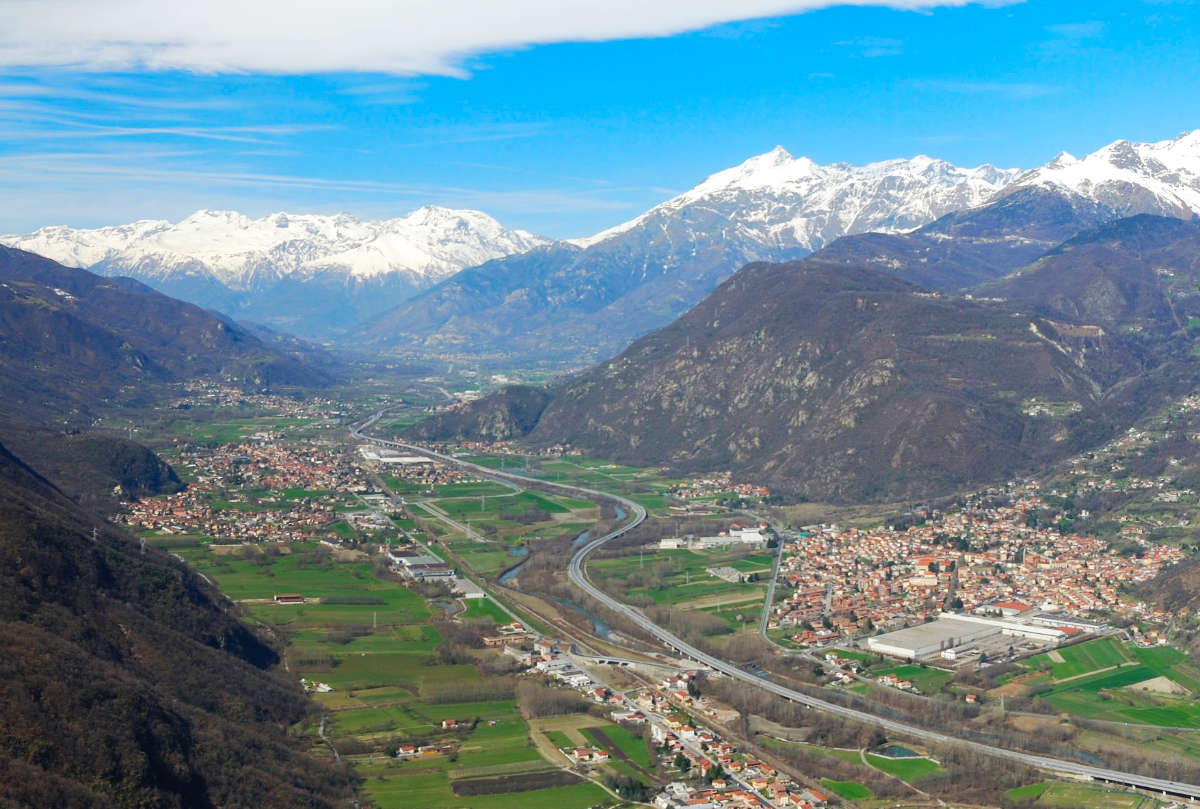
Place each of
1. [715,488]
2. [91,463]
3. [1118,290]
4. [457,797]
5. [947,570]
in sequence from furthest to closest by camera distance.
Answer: [1118,290] < [715,488] < [91,463] < [947,570] < [457,797]

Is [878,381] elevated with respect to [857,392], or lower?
elevated

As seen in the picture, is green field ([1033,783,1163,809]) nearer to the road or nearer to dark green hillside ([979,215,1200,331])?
the road

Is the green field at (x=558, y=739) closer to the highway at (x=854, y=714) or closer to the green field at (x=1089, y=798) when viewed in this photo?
the highway at (x=854, y=714)

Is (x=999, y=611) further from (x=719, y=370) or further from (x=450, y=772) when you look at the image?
(x=719, y=370)

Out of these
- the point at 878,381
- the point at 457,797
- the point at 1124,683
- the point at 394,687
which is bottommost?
the point at 457,797

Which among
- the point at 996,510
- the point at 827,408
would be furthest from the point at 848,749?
the point at 827,408

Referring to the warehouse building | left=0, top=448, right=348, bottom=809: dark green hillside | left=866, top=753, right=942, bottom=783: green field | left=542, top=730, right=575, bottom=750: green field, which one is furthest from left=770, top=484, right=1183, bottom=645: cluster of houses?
left=0, top=448, right=348, bottom=809: dark green hillside

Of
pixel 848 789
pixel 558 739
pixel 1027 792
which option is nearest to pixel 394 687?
pixel 558 739

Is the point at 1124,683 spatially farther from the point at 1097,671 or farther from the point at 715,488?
the point at 715,488
